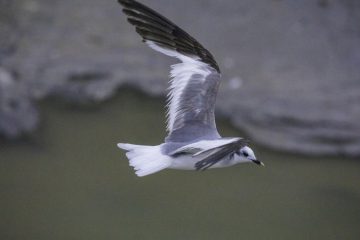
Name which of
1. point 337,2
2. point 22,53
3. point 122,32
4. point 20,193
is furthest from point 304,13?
point 20,193

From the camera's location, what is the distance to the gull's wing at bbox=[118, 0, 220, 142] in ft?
13.1

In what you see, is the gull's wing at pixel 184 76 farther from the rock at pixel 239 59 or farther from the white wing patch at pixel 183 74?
the rock at pixel 239 59

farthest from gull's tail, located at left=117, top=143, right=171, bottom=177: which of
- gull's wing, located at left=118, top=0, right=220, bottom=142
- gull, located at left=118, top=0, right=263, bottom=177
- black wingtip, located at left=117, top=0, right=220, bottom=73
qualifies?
black wingtip, located at left=117, top=0, right=220, bottom=73

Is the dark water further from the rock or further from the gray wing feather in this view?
the gray wing feather

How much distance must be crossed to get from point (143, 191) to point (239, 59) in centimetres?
135

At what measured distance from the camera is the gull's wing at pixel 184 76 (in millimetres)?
3979

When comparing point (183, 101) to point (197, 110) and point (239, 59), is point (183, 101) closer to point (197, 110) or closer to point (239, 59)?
point (197, 110)

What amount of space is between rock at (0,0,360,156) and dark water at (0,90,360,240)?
0.15 meters

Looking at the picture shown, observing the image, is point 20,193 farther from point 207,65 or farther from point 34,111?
point 207,65

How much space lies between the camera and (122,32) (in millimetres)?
6441

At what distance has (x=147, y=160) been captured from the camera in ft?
12.0

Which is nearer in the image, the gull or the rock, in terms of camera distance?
the gull

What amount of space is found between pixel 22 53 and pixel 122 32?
70 centimetres

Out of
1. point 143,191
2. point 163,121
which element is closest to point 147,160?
point 143,191
